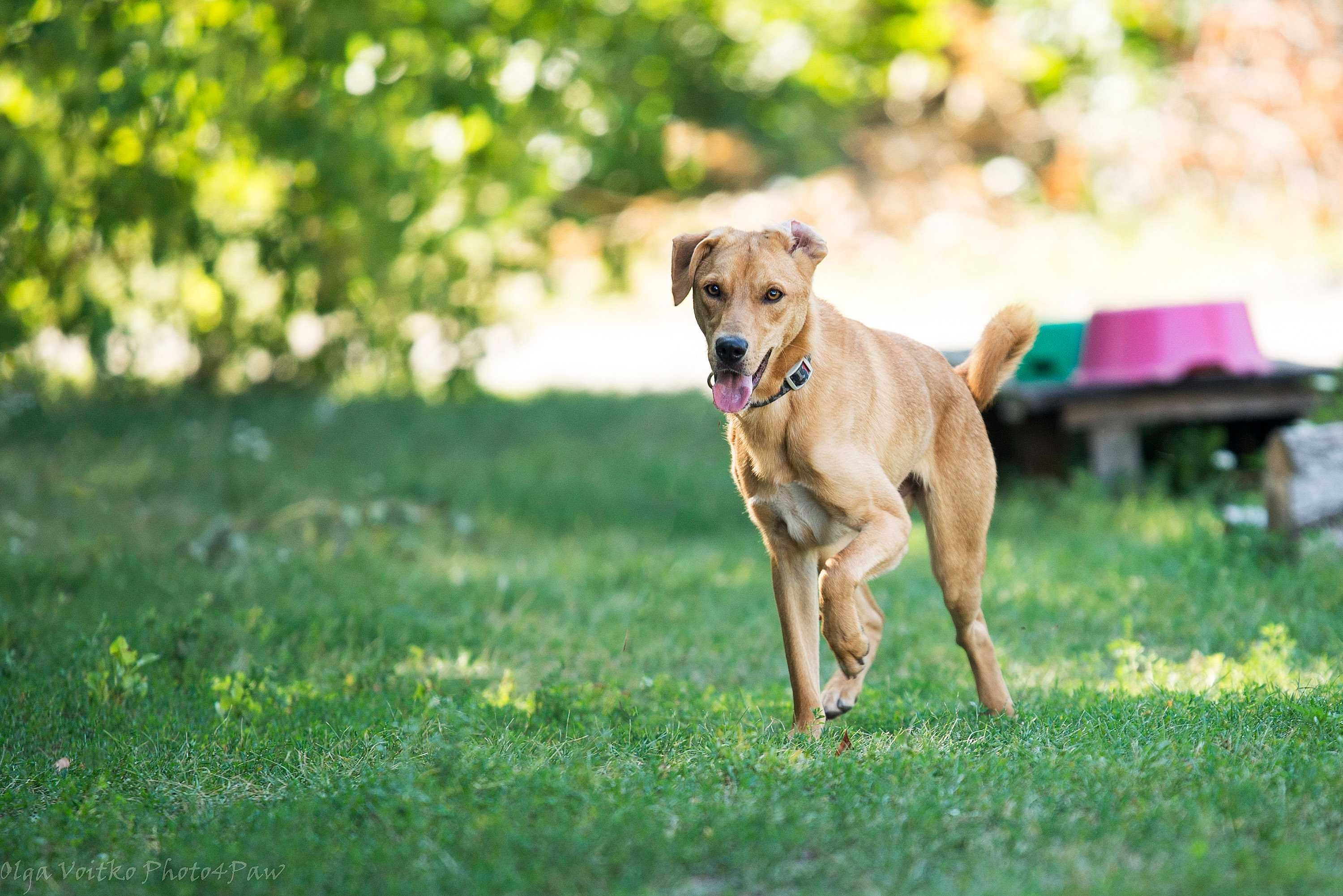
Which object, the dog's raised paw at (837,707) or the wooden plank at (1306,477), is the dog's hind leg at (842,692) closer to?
the dog's raised paw at (837,707)

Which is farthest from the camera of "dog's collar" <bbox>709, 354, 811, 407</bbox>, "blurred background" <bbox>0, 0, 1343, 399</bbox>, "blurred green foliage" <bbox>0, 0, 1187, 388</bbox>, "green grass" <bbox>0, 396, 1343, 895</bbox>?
"blurred background" <bbox>0, 0, 1343, 399</bbox>

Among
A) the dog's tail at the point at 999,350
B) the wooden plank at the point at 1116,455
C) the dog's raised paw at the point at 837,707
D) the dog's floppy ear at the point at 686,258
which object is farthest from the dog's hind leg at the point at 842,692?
the wooden plank at the point at 1116,455

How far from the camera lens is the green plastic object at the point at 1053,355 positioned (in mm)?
8625

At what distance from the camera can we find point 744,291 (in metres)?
4.00

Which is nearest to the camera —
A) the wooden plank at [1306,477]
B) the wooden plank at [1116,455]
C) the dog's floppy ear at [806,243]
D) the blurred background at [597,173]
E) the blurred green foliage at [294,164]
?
the dog's floppy ear at [806,243]

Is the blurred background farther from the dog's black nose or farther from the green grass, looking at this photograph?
the dog's black nose

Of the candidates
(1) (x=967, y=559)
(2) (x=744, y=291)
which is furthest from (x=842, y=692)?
(2) (x=744, y=291)

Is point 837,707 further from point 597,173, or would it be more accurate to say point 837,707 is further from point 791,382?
point 597,173

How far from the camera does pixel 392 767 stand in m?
3.72

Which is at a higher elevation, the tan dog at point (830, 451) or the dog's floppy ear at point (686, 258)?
the dog's floppy ear at point (686, 258)

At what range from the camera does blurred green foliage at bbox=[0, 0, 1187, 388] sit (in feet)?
27.7

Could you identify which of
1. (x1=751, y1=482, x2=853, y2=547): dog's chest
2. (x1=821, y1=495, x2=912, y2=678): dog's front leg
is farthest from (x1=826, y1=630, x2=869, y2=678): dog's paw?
(x1=751, y1=482, x2=853, y2=547): dog's chest

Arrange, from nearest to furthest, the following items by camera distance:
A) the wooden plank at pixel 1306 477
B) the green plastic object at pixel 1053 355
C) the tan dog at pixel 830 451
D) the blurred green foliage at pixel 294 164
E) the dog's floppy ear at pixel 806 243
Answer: the tan dog at pixel 830 451
the dog's floppy ear at pixel 806 243
the wooden plank at pixel 1306 477
the blurred green foliage at pixel 294 164
the green plastic object at pixel 1053 355

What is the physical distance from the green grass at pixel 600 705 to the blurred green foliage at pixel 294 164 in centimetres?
182
